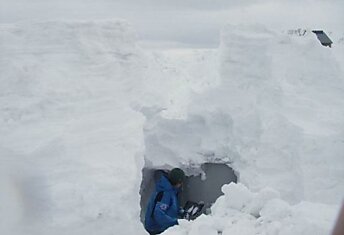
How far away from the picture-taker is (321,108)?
287 inches

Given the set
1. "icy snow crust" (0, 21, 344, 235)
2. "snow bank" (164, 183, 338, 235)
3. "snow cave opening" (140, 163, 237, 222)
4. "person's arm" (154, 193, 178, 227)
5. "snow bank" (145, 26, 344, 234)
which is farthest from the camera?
"snow cave opening" (140, 163, 237, 222)

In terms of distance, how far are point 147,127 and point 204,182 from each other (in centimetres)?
119

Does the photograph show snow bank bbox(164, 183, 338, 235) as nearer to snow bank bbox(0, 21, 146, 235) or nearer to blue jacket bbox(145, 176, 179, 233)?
snow bank bbox(0, 21, 146, 235)

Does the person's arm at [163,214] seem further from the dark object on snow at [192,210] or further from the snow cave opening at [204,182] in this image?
the snow cave opening at [204,182]

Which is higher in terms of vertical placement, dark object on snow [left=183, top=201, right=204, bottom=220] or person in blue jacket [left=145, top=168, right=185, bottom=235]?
person in blue jacket [left=145, top=168, right=185, bottom=235]

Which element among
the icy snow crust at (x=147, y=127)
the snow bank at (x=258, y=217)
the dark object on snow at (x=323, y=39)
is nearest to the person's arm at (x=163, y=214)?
→ the icy snow crust at (x=147, y=127)

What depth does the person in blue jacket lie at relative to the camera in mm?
6020

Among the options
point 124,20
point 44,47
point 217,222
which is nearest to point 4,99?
point 44,47

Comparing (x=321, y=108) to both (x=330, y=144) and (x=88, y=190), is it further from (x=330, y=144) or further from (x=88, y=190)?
(x=88, y=190)

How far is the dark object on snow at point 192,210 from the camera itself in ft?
21.6

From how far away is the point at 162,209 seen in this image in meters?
6.07

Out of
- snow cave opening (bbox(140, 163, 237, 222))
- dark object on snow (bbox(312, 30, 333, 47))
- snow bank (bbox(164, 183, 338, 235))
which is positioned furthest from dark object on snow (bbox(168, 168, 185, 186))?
dark object on snow (bbox(312, 30, 333, 47))

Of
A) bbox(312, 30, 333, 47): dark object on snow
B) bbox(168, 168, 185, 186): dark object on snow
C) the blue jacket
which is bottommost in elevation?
the blue jacket

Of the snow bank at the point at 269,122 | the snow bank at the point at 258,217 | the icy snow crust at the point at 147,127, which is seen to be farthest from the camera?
the snow bank at the point at 269,122
